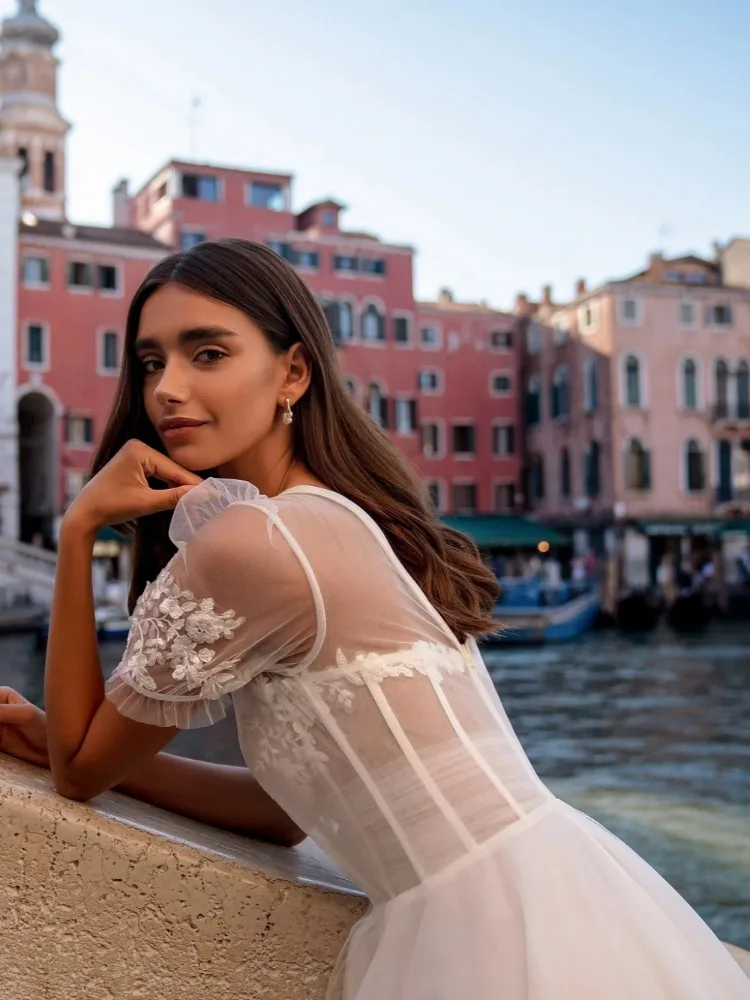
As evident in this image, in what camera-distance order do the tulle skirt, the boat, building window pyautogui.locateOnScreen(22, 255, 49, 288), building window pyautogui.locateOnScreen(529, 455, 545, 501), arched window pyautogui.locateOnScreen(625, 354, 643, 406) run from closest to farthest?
the tulle skirt, the boat, building window pyautogui.locateOnScreen(22, 255, 49, 288), arched window pyautogui.locateOnScreen(625, 354, 643, 406), building window pyautogui.locateOnScreen(529, 455, 545, 501)

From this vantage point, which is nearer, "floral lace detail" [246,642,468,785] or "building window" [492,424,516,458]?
"floral lace detail" [246,642,468,785]

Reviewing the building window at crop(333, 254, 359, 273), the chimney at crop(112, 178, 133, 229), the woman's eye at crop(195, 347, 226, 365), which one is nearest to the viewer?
the woman's eye at crop(195, 347, 226, 365)

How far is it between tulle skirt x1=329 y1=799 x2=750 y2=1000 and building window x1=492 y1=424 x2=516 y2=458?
1093 inches

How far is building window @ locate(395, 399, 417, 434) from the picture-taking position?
26984mm

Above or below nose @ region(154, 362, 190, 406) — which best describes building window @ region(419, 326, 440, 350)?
above

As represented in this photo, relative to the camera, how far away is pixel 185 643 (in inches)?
40.0

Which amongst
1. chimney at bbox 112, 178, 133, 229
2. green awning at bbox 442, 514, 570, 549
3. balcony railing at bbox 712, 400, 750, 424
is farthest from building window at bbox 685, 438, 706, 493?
chimney at bbox 112, 178, 133, 229

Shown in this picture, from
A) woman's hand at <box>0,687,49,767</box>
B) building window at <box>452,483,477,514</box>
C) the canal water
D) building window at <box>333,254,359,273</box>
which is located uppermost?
building window at <box>333,254,359,273</box>

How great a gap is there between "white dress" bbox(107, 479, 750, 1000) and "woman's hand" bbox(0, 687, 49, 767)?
0.17 metres

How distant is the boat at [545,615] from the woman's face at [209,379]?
14.2 meters

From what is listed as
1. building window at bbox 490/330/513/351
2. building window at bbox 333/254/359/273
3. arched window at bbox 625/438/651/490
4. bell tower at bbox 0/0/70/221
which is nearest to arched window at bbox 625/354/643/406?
arched window at bbox 625/438/651/490

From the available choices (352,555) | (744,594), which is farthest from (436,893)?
(744,594)

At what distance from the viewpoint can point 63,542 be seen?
1142mm

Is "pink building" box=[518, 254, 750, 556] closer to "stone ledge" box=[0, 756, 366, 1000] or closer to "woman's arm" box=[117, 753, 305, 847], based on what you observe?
"woman's arm" box=[117, 753, 305, 847]
